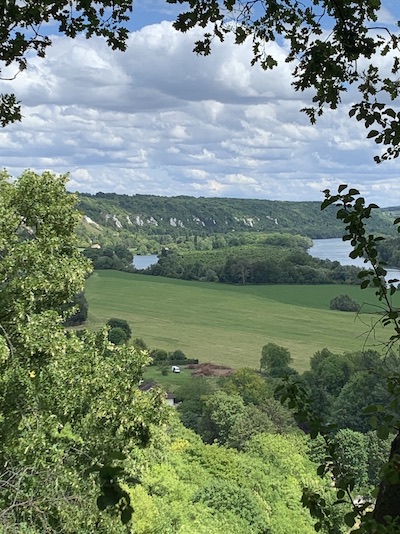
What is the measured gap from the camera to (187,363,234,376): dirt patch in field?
6538 centimetres

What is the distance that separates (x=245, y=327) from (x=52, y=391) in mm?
75825

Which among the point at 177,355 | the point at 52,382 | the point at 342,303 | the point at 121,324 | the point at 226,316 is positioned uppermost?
the point at 52,382

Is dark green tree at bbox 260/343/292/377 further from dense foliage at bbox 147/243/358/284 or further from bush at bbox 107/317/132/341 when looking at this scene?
dense foliage at bbox 147/243/358/284

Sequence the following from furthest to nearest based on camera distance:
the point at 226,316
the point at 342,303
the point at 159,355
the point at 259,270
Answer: the point at 259,270 < the point at 342,303 < the point at 226,316 < the point at 159,355

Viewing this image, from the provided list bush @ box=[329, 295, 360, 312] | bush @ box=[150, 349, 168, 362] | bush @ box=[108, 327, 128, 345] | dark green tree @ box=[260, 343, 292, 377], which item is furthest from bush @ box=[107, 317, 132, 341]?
bush @ box=[329, 295, 360, 312]

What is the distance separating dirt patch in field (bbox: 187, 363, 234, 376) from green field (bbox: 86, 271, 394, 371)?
5.09ft

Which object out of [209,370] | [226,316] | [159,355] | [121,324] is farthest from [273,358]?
[226,316]

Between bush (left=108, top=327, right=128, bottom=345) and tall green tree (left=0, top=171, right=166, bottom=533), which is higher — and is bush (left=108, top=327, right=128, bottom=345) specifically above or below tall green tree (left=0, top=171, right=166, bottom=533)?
below

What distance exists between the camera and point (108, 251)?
14425 centimetres

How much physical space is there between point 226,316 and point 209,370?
2416 centimetres

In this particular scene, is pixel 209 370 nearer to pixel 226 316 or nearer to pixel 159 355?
pixel 159 355

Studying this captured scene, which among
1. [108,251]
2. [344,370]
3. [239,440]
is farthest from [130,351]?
[108,251]

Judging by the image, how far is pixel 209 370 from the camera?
6656cm

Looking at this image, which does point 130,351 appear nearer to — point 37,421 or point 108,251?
point 37,421
